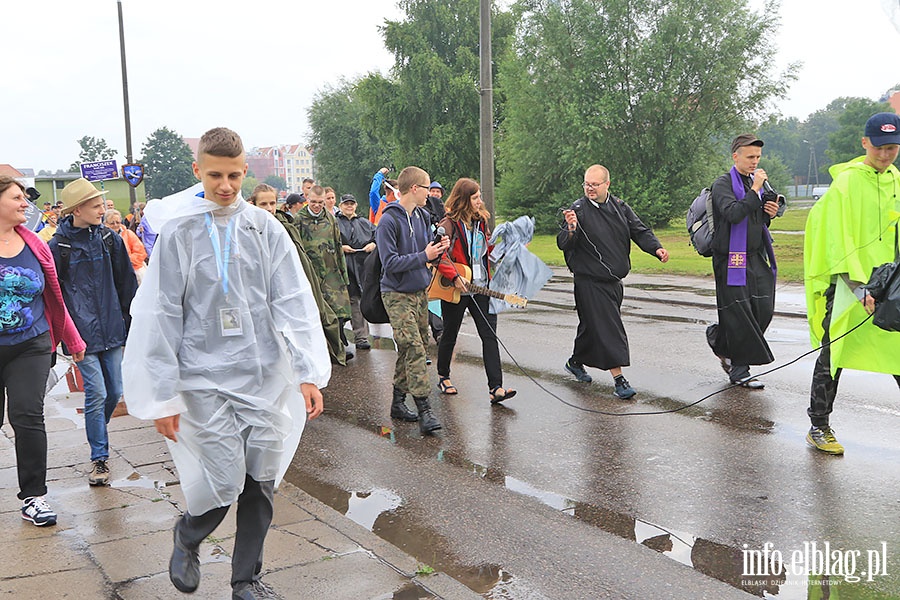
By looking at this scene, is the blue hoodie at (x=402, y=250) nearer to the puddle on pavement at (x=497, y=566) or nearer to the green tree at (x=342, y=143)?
the puddle on pavement at (x=497, y=566)

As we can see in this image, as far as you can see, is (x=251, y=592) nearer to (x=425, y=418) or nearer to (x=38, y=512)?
(x=38, y=512)

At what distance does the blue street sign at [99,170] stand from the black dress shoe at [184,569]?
2361 cm

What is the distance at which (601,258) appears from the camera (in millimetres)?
7730

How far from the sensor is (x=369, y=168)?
207 ft

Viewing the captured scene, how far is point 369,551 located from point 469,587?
551mm

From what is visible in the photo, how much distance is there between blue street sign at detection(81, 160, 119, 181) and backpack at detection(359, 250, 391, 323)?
20.0m

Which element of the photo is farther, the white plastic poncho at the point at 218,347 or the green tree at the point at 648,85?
the green tree at the point at 648,85

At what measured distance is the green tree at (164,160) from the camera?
4633 inches

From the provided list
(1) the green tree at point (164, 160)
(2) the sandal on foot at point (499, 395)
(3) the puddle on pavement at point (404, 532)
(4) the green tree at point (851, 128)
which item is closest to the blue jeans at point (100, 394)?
(3) the puddle on pavement at point (404, 532)

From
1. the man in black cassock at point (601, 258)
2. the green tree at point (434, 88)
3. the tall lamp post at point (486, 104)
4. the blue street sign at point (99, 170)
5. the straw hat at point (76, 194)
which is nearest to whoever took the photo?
the straw hat at point (76, 194)

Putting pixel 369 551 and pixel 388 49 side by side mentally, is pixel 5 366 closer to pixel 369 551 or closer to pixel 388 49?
pixel 369 551

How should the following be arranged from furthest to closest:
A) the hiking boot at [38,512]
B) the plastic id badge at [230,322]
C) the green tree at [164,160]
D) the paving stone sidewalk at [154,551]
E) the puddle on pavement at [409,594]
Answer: the green tree at [164,160]
the hiking boot at [38,512]
the paving stone sidewalk at [154,551]
the puddle on pavement at [409,594]
the plastic id badge at [230,322]

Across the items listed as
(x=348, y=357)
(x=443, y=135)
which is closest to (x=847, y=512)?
(x=348, y=357)

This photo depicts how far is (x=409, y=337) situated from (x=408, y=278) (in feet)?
1.47
